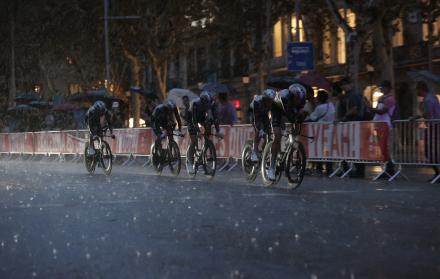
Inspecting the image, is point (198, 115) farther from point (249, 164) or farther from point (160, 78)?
point (160, 78)

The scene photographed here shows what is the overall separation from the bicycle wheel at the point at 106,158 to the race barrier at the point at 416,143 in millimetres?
5747

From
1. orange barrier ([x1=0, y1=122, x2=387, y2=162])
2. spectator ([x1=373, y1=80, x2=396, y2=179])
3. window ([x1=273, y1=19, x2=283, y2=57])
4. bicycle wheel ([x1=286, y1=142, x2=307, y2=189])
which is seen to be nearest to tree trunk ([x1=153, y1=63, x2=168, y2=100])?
orange barrier ([x1=0, y1=122, x2=387, y2=162])

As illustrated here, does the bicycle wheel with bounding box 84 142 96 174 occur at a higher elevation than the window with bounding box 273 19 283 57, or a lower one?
lower

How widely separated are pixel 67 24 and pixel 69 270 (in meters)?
37.0

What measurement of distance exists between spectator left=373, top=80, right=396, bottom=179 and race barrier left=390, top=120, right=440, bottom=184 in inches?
5.8

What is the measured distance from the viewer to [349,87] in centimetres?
1659

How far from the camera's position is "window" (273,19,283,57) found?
165 feet

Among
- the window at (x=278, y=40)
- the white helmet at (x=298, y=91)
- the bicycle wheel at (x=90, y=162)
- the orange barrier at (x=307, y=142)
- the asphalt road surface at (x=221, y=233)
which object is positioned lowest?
the asphalt road surface at (x=221, y=233)

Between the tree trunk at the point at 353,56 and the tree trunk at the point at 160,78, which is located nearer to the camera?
the tree trunk at the point at 353,56

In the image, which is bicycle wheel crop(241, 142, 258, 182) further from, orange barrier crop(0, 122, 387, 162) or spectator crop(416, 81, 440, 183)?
spectator crop(416, 81, 440, 183)

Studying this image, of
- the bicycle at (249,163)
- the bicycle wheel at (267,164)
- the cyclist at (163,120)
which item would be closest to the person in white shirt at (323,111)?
the cyclist at (163,120)

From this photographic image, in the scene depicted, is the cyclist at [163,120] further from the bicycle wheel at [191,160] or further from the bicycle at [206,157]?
the bicycle at [206,157]

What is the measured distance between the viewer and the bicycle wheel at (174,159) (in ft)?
54.8

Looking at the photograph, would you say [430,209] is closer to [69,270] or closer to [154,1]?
[69,270]
